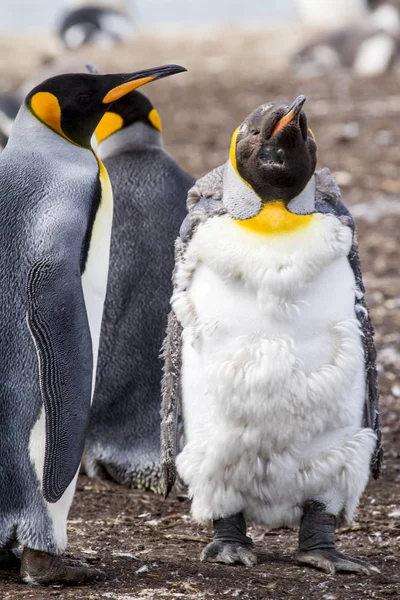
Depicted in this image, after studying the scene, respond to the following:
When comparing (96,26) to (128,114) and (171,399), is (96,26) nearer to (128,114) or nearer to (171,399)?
(128,114)

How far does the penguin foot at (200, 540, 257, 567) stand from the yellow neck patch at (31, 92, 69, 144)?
4.01 feet

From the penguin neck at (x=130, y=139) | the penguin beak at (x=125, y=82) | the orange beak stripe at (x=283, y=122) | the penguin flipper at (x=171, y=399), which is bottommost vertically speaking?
the penguin flipper at (x=171, y=399)

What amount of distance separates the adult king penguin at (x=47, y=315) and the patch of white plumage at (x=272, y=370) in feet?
0.98

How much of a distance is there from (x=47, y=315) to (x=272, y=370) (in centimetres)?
59

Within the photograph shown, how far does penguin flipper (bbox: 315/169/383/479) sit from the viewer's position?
2.96 metres

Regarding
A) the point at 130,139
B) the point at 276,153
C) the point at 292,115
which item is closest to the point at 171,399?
the point at 276,153

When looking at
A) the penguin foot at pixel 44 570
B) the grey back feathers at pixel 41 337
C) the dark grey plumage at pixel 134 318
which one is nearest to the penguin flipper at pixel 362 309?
the grey back feathers at pixel 41 337

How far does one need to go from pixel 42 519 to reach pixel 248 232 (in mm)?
896

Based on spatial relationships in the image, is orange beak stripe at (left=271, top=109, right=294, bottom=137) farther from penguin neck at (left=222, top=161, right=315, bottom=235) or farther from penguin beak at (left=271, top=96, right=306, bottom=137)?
penguin neck at (left=222, top=161, right=315, bottom=235)

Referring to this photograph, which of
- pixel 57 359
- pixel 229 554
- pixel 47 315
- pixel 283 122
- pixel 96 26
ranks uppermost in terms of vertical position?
pixel 96 26

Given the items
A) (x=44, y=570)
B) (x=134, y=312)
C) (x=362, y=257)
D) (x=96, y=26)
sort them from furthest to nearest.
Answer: (x=96, y=26), (x=362, y=257), (x=134, y=312), (x=44, y=570)

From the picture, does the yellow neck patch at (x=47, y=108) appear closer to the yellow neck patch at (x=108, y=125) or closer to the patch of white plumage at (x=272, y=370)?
the patch of white plumage at (x=272, y=370)

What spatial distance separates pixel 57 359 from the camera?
2.64 meters

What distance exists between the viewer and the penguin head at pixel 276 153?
281cm
